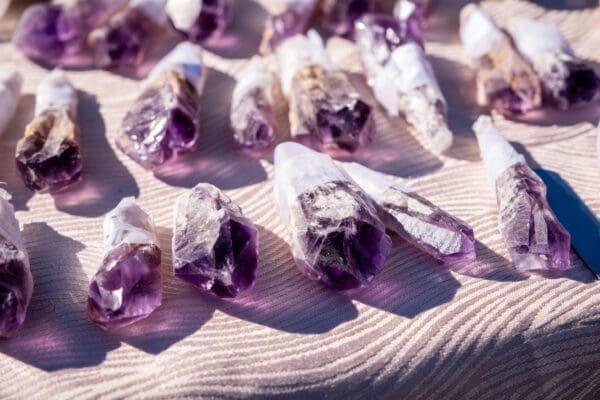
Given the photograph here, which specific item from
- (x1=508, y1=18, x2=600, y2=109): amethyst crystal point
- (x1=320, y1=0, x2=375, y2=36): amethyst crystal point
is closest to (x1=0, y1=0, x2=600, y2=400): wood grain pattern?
(x1=508, y1=18, x2=600, y2=109): amethyst crystal point

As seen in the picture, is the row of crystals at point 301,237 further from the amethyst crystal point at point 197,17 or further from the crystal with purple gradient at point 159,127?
the amethyst crystal point at point 197,17

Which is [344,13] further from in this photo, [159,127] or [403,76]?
[159,127]

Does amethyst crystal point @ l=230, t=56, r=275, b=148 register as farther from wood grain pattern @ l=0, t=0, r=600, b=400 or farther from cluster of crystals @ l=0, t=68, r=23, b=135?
cluster of crystals @ l=0, t=68, r=23, b=135

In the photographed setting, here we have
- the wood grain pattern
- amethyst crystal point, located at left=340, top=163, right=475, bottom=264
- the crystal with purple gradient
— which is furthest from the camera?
the crystal with purple gradient

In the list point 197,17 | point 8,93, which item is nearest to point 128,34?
point 197,17

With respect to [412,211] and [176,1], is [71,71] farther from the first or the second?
[412,211]

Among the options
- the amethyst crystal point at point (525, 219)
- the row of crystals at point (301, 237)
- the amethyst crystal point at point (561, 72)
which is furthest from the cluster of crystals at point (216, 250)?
the amethyst crystal point at point (561, 72)
